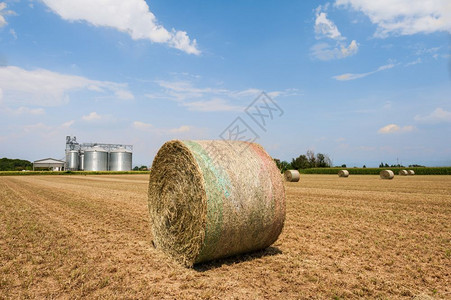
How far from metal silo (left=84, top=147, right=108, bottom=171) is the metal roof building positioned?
507 inches

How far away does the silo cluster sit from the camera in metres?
66.0

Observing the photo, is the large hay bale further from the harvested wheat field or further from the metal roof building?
the metal roof building

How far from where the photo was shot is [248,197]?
5.37 metres

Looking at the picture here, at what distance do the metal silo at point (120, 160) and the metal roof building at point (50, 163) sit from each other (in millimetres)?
15458

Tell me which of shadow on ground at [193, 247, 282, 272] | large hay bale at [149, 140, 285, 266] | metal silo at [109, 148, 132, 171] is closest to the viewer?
large hay bale at [149, 140, 285, 266]

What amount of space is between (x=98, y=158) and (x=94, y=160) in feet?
3.02

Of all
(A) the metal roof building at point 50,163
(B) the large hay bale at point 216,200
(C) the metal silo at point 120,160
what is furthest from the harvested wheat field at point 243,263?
(A) the metal roof building at point 50,163

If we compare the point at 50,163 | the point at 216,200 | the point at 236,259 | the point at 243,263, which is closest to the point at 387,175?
the point at 236,259

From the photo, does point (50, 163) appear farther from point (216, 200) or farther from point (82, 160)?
point (216, 200)

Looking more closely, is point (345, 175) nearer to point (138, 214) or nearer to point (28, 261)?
point (138, 214)

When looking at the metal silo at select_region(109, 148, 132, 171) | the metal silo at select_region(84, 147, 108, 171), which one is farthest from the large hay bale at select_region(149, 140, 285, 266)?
the metal silo at select_region(109, 148, 132, 171)

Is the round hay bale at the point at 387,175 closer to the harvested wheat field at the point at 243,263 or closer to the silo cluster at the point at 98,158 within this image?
the harvested wheat field at the point at 243,263

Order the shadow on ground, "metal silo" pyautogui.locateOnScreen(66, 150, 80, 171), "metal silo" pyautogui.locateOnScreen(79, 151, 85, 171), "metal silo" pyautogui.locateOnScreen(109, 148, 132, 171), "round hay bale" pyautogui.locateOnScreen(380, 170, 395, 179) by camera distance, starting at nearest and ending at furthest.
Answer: the shadow on ground < "round hay bale" pyautogui.locateOnScreen(380, 170, 395, 179) < "metal silo" pyautogui.locateOnScreen(109, 148, 132, 171) < "metal silo" pyautogui.locateOnScreen(79, 151, 85, 171) < "metal silo" pyautogui.locateOnScreen(66, 150, 80, 171)

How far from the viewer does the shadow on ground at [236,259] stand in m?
5.24
